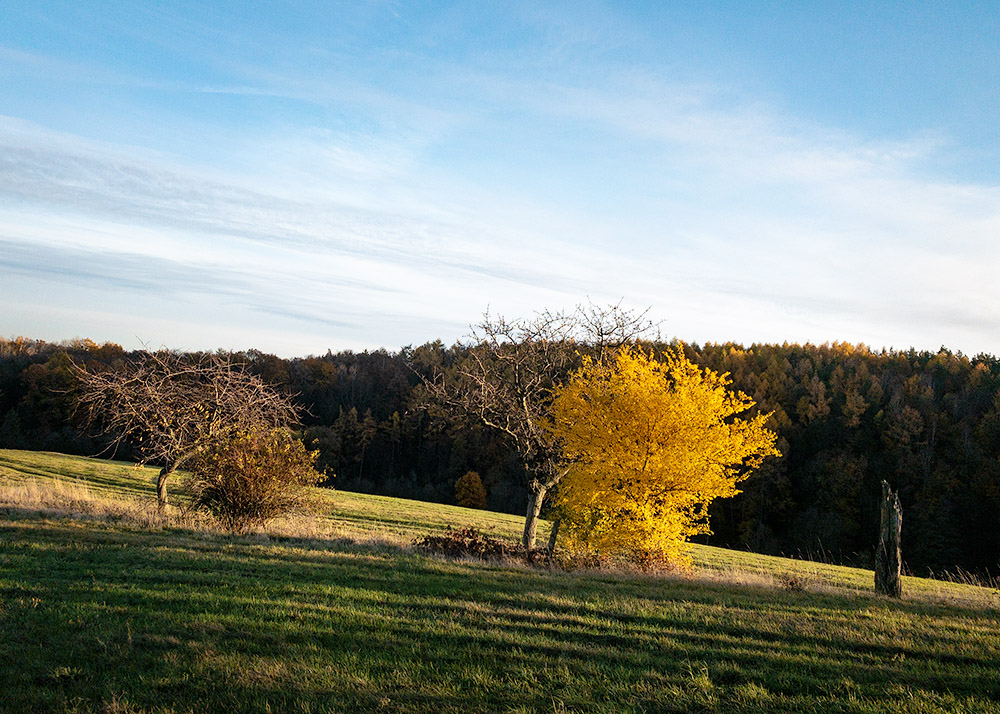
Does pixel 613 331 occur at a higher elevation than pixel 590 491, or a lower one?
higher

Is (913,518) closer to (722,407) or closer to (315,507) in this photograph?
(722,407)

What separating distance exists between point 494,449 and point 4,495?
→ 6181 cm

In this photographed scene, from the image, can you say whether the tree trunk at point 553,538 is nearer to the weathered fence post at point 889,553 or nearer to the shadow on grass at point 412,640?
the shadow on grass at point 412,640

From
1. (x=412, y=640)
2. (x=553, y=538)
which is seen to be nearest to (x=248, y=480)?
(x=553, y=538)

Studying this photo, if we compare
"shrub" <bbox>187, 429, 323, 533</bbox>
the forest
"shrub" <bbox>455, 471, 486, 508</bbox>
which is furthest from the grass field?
"shrub" <bbox>455, 471, 486, 508</bbox>

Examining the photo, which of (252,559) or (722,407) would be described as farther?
(722,407)

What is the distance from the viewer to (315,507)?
54.2 ft

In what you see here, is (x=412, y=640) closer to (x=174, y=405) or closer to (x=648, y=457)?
(x=648, y=457)

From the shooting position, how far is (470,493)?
67438mm

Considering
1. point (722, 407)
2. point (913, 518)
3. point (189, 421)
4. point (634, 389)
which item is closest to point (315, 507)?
point (189, 421)

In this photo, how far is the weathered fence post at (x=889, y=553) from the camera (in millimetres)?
12516

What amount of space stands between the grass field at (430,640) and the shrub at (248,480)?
3.43 metres

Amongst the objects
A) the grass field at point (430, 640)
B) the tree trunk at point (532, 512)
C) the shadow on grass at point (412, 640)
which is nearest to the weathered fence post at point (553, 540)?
the tree trunk at point (532, 512)

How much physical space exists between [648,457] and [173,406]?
12.6m
